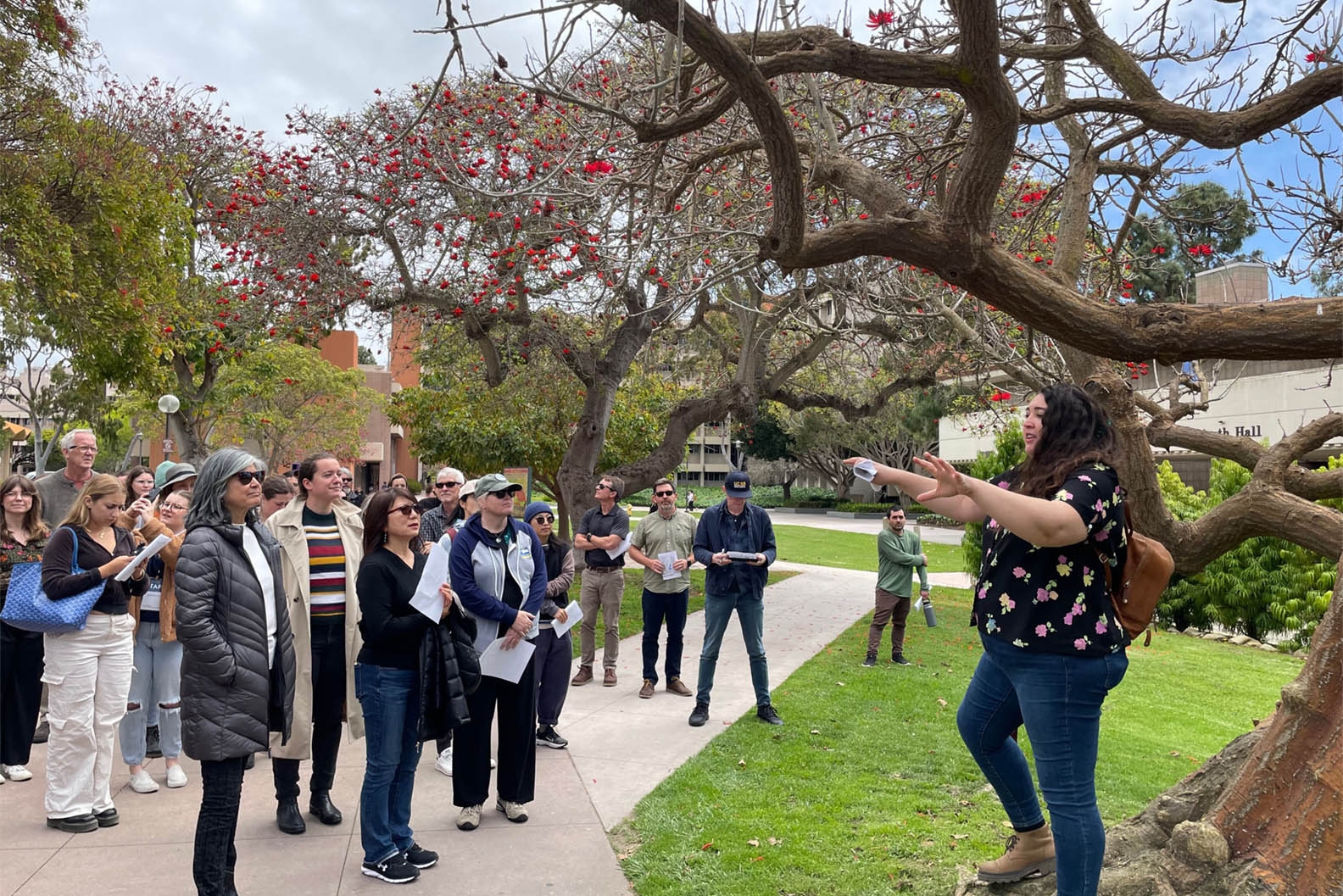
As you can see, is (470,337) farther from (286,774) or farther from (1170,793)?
(1170,793)

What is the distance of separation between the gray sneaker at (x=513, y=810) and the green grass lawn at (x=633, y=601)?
3.97m

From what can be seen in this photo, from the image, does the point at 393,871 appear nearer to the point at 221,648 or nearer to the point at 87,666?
the point at 221,648

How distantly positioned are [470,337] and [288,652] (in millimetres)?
11011

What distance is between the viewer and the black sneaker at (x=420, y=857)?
4434mm

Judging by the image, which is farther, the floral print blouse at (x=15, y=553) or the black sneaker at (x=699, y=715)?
the black sneaker at (x=699, y=715)

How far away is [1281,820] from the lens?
2895 millimetres

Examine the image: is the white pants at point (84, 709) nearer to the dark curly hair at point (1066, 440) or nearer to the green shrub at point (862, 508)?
the dark curly hair at point (1066, 440)

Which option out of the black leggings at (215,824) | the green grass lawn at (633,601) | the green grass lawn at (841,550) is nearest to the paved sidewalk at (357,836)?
the black leggings at (215,824)

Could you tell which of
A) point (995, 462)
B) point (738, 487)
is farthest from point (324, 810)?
point (995, 462)

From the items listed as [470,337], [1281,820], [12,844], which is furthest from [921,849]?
[470,337]

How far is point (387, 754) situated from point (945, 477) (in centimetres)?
282

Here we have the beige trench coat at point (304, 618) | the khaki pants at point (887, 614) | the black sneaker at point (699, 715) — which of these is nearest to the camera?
the beige trench coat at point (304, 618)

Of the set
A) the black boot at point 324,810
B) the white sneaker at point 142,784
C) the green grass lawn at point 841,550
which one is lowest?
the green grass lawn at point 841,550

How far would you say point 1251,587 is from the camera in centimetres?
1427
